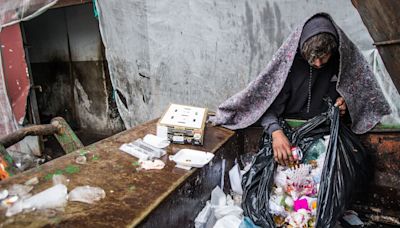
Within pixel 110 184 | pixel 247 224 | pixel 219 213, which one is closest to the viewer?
pixel 110 184

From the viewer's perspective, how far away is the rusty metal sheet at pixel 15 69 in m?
4.35

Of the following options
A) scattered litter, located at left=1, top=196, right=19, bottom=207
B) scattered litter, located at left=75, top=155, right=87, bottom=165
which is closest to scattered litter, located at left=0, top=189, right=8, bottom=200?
scattered litter, located at left=1, top=196, right=19, bottom=207

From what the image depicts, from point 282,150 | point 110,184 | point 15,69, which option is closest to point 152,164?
point 110,184

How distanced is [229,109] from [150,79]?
1764mm

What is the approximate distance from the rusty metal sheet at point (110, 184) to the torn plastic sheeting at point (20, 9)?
293 cm

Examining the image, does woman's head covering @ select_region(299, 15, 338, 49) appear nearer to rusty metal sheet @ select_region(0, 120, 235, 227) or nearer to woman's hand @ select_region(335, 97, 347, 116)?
woman's hand @ select_region(335, 97, 347, 116)

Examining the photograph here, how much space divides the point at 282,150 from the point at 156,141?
2.65ft

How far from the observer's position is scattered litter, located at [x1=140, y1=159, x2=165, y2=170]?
156cm

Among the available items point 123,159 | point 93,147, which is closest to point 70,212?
point 123,159

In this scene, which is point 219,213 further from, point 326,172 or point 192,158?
point 326,172

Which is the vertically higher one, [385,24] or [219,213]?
[385,24]

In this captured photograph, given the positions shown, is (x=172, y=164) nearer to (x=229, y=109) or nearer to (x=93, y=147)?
(x=93, y=147)

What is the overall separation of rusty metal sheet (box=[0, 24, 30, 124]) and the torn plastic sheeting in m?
0.14

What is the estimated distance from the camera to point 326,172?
1.57 metres
